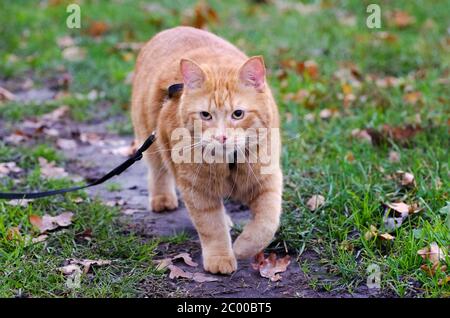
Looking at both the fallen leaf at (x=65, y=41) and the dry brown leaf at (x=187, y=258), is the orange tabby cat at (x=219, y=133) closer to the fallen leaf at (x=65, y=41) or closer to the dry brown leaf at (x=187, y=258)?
the dry brown leaf at (x=187, y=258)

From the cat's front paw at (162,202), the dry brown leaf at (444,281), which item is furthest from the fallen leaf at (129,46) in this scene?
the dry brown leaf at (444,281)

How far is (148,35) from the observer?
24.8 feet

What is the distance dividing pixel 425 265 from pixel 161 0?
258 inches

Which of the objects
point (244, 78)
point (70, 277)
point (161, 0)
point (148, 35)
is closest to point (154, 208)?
point (70, 277)

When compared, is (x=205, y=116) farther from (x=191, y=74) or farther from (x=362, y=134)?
(x=362, y=134)

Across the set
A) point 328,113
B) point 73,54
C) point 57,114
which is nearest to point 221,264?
point 328,113

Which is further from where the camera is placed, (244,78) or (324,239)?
(324,239)

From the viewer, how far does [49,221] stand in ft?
12.5

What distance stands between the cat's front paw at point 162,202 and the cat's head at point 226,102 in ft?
3.32

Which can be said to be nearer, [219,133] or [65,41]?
[219,133]

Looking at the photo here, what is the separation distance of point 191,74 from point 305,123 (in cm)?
204

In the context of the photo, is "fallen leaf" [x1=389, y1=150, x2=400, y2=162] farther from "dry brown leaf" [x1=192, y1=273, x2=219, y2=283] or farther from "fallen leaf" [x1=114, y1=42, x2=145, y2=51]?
"fallen leaf" [x1=114, y1=42, x2=145, y2=51]
